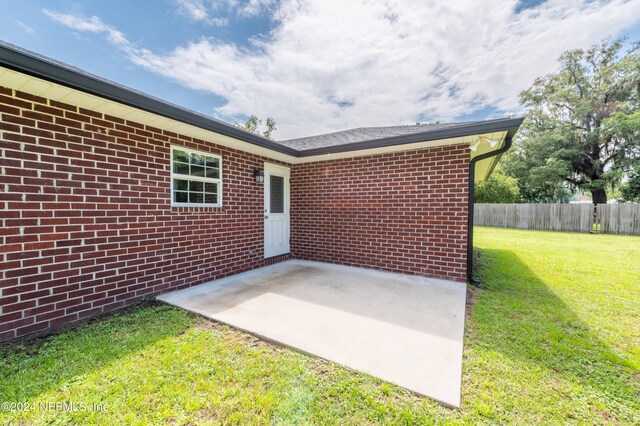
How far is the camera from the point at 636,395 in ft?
6.13

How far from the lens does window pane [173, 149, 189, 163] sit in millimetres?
4105

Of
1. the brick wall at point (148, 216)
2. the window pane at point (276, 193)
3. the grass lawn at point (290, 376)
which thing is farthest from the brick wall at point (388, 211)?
the grass lawn at point (290, 376)

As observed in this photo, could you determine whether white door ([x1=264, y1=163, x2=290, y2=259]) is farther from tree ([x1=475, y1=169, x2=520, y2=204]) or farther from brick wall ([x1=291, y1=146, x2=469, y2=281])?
tree ([x1=475, y1=169, x2=520, y2=204])

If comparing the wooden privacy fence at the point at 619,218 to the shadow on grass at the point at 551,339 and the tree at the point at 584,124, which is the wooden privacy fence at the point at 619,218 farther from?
the shadow on grass at the point at 551,339

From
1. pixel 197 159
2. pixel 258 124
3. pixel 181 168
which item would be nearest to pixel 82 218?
pixel 181 168

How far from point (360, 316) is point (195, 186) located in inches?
137

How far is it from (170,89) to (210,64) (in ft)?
9.32

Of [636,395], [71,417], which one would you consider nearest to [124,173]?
[71,417]

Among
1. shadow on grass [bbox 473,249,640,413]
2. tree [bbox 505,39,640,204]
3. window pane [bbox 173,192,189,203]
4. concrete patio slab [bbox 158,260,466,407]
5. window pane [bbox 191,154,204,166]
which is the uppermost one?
tree [bbox 505,39,640,204]

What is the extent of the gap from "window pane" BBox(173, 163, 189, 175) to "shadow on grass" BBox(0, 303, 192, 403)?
2.15 m

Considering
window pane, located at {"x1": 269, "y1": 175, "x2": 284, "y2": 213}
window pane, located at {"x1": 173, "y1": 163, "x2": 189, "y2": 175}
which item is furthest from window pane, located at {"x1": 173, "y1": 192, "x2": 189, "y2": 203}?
window pane, located at {"x1": 269, "y1": 175, "x2": 284, "y2": 213}

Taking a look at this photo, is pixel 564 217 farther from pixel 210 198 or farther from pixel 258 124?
pixel 258 124

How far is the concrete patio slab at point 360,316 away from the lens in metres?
2.18

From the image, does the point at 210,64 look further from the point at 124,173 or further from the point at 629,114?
the point at 629,114
